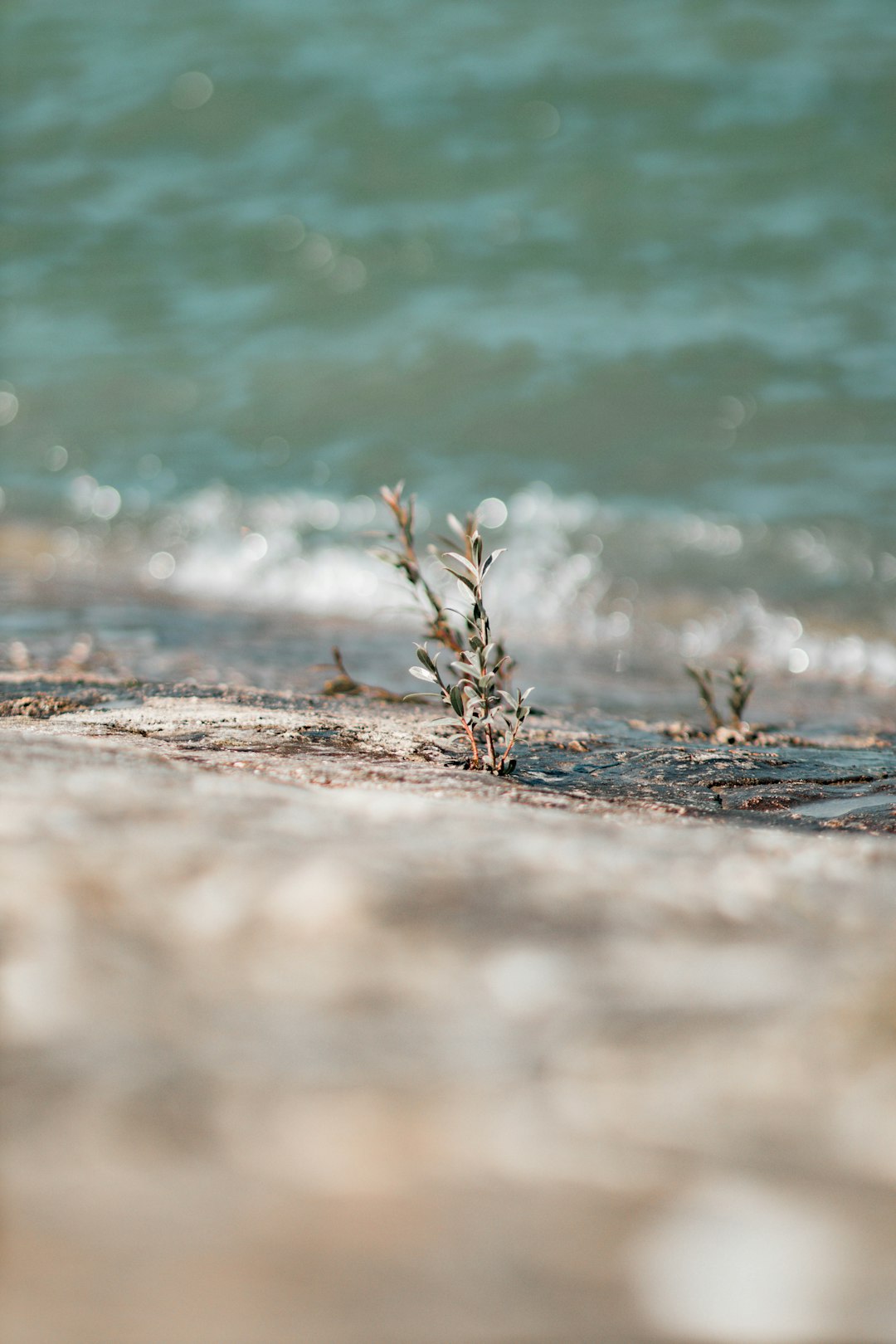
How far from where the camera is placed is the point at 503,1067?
2.86 feet

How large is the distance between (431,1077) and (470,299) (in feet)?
25.0

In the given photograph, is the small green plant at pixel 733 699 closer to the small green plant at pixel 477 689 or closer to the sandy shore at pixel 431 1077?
the small green plant at pixel 477 689

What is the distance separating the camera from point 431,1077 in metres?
0.86

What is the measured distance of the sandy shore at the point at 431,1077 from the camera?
2.30 feet

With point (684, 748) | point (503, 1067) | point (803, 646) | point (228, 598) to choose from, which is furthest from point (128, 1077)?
point (228, 598)

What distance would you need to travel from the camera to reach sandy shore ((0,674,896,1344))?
70cm

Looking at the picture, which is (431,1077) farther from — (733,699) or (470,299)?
(470,299)

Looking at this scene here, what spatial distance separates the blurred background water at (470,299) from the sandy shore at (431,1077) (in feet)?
12.0

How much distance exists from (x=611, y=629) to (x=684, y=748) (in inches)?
112

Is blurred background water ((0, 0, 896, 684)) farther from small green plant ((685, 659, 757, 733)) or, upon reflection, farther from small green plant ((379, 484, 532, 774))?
small green plant ((379, 484, 532, 774))

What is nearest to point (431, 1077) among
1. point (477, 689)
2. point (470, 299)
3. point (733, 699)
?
point (477, 689)

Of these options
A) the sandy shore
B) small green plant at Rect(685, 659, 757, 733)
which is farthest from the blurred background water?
the sandy shore

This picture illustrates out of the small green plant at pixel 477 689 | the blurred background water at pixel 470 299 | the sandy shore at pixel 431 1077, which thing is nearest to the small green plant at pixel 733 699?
the small green plant at pixel 477 689

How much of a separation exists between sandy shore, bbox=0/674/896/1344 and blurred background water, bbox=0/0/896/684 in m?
3.66
